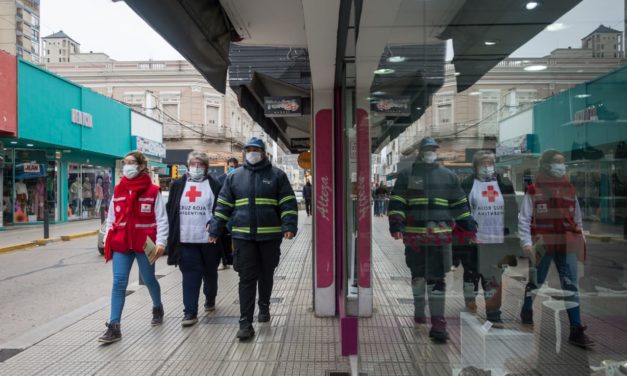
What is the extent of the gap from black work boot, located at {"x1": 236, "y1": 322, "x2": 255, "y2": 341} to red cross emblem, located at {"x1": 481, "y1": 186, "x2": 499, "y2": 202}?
2.60m

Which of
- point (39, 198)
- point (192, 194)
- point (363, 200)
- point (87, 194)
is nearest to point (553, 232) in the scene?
point (363, 200)

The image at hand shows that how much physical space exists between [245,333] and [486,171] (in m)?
2.83

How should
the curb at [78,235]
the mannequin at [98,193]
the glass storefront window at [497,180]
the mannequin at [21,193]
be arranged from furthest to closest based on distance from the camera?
the mannequin at [98,193] < the mannequin at [21,193] < the curb at [78,235] < the glass storefront window at [497,180]

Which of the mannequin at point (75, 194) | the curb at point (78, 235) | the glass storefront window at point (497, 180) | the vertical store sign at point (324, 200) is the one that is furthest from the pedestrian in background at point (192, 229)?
the mannequin at point (75, 194)

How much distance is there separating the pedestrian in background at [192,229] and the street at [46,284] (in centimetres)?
194

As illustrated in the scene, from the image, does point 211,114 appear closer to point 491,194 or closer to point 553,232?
point 491,194

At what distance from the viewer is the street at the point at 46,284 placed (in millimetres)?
5861

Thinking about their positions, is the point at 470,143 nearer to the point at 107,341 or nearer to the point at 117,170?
the point at 107,341

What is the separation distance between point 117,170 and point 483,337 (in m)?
24.9

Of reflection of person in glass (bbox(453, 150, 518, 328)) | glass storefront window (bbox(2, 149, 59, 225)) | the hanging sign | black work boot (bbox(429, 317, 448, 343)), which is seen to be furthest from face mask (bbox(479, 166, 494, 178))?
glass storefront window (bbox(2, 149, 59, 225))

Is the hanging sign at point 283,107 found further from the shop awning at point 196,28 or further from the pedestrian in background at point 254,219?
the pedestrian in background at point 254,219

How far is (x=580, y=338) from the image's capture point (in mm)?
2725

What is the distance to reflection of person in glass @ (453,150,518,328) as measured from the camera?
310cm

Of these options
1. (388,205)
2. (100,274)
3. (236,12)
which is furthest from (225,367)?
(100,274)
